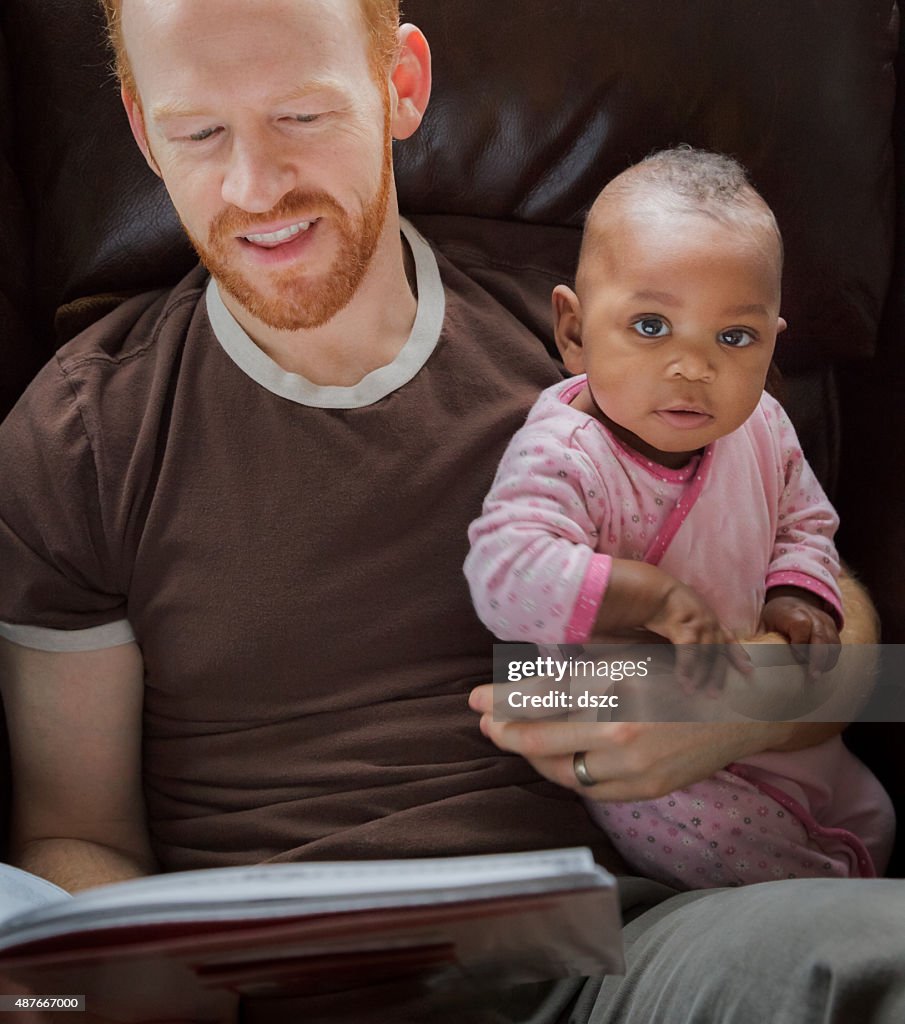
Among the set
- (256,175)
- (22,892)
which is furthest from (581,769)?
(256,175)

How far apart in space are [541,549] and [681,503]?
0.13 m

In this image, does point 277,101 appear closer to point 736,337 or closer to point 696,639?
point 736,337

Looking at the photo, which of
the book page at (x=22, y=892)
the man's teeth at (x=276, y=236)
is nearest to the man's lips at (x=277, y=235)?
the man's teeth at (x=276, y=236)

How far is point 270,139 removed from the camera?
3.19 ft

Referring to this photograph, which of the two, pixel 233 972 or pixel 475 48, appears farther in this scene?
pixel 475 48

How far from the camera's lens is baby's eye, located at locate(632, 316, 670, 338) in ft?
3.06

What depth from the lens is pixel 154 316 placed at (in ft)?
3.72

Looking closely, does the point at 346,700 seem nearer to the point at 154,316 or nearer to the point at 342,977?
the point at 342,977

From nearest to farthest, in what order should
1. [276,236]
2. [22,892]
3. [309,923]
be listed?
1. [309,923]
2. [22,892]
3. [276,236]

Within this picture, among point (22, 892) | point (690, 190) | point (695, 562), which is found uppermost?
point (690, 190)

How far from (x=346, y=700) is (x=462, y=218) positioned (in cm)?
48

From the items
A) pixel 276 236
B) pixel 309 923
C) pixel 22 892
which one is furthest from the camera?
pixel 276 236

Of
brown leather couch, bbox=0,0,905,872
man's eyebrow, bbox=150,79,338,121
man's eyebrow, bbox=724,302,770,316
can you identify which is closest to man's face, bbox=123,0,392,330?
man's eyebrow, bbox=150,79,338,121

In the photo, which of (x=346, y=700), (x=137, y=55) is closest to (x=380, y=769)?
(x=346, y=700)
